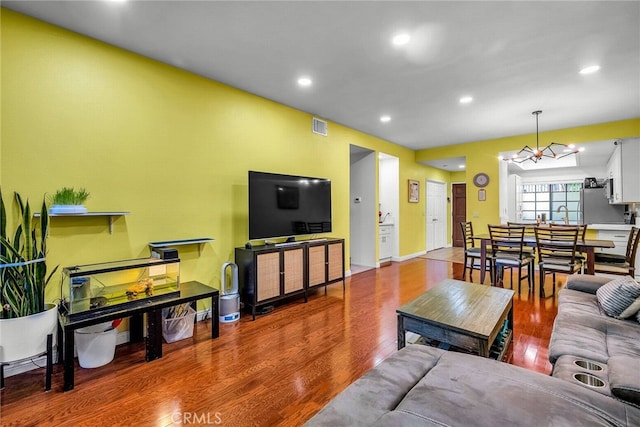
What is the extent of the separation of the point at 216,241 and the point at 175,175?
833 mm

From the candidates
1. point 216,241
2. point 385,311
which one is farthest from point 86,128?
point 385,311

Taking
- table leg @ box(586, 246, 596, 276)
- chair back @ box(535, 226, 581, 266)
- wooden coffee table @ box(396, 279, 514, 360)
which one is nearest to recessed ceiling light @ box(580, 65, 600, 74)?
chair back @ box(535, 226, 581, 266)

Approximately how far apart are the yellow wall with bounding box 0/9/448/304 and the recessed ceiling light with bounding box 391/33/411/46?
187 cm

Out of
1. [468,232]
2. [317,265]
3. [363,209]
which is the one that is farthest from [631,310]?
[363,209]

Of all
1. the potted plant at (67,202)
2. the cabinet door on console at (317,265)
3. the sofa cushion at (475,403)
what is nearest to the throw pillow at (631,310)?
the sofa cushion at (475,403)

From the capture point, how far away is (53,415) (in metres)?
1.73

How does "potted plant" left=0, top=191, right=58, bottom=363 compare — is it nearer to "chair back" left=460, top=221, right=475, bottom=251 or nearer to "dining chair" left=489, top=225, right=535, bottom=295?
"dining chair" left=489, top=225, right=535, bottom=295

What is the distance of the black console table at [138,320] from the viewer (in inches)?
78.2

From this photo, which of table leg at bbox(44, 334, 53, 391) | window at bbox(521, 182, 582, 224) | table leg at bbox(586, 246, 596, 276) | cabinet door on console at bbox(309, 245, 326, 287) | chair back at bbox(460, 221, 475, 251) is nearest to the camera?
table leg at bbox(44, 334, 53, 391)

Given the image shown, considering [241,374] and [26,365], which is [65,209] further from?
[241,374]

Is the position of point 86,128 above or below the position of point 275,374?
above

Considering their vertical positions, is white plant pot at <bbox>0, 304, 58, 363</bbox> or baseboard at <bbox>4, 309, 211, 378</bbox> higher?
white plant pot at <bbox>0, 304, 58, 363</bbox>

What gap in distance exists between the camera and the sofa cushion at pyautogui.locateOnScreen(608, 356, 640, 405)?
1152 millimetres

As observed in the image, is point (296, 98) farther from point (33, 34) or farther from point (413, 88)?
point (33, 34)
